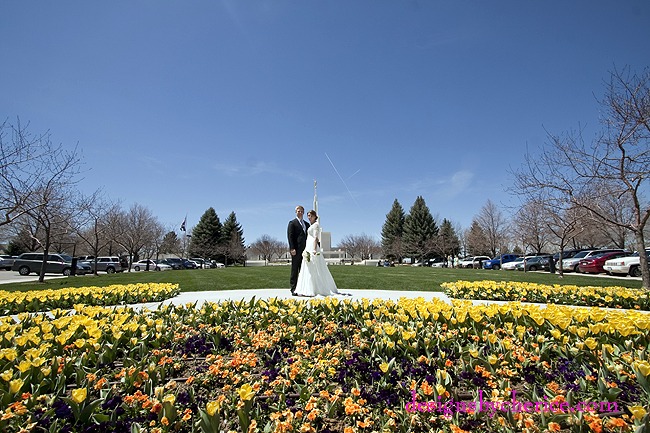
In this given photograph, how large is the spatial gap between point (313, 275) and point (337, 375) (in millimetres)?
5403

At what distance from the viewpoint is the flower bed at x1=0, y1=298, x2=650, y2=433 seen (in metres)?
2.15

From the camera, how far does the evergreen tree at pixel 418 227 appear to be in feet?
175

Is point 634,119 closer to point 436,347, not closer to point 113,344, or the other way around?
point 436,347

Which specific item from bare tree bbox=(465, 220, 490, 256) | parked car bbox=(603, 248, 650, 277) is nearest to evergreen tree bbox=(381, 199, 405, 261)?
bare tree bbox=(465, 220, 490, 256)

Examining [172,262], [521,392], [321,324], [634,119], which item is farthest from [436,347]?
[172,262]

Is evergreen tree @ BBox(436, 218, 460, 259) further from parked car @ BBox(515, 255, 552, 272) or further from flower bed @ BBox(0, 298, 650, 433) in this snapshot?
flower bed @ BBox(0, 298, 650, 433)

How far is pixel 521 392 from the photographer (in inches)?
103

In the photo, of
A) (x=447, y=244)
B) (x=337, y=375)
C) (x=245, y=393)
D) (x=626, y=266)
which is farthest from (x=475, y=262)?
(x=245, y=393)

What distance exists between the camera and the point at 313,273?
834 centimetres

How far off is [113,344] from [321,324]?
2500mm

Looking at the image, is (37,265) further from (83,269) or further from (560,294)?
(560,294)

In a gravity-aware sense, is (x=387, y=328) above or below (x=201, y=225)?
below

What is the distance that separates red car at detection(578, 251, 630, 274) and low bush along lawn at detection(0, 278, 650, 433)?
76.2ft

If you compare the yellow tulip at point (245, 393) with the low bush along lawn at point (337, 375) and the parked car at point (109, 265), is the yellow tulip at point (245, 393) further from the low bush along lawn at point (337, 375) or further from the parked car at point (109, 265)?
the parked car at point (109, 265)
